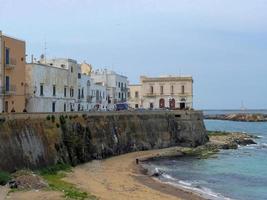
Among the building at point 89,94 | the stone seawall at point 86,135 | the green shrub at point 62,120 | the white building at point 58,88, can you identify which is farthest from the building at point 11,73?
the building at point 89,94

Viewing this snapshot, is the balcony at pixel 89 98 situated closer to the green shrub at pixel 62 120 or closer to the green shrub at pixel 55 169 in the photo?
the green shrub at pixel 62 120

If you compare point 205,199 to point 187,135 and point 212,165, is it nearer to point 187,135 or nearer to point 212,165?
point 212,165

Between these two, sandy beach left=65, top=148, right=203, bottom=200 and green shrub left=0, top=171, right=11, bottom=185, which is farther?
sandy beach left=65, top=148, right=203, bottom=200

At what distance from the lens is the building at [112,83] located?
288 ft

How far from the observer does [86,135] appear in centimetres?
4675

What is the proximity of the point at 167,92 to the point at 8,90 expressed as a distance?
56.6 meters

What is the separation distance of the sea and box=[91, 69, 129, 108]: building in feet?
96.5

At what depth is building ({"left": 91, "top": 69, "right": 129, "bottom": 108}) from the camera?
8781cm

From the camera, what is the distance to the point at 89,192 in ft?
98.4

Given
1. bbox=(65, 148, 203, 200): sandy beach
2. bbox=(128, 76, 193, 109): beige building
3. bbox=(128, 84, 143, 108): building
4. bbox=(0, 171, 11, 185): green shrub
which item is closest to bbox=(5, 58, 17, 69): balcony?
bbox=(65, 148, 203, 200): sandy beach

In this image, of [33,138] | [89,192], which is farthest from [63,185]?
[33,138]

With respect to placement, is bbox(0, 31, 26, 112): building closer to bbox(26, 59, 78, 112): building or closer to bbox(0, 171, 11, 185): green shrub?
bbox(26, 59, 78, 112): building

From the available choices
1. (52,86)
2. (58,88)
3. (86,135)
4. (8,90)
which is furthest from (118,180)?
(58,88)

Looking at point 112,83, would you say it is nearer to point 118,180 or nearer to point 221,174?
point 221,174
